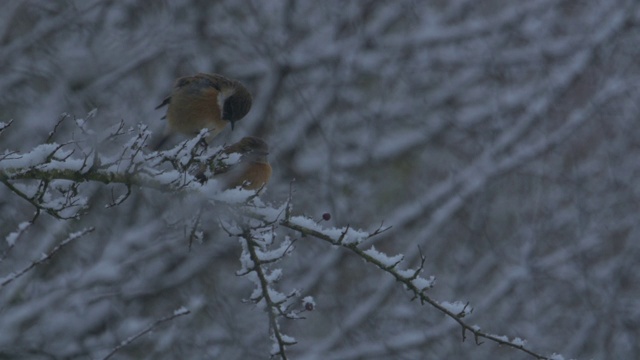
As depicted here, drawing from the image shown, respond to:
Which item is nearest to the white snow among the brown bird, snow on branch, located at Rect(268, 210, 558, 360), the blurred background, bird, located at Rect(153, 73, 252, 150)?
snow on branch, located at Rect(268, 210, 558, 360)

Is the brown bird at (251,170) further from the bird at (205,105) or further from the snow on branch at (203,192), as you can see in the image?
the snow on branch at (203,192)

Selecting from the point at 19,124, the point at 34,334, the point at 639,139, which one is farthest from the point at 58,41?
the point at 639,139

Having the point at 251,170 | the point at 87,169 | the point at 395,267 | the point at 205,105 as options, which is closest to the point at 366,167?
the point at 205,105

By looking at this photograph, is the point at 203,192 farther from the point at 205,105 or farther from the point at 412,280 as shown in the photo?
the point at 205,105

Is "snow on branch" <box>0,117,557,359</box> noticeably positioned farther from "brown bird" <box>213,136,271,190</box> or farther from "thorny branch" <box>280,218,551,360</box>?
"brown bird" <box>213,136,271,190</box>

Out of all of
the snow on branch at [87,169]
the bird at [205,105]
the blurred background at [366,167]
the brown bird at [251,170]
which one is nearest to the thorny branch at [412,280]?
the snow on branch at [87,169]

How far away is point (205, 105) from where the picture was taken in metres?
5.01

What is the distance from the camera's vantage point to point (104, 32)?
8664 mm

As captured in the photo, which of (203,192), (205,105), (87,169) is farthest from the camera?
(205,105)

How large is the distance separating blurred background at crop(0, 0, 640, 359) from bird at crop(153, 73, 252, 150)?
4.82ft

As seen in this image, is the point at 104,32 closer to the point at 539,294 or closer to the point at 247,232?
the point at 247,232

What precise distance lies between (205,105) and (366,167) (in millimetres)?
5924

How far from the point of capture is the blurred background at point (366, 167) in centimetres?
755

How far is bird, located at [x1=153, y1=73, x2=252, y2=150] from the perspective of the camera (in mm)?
4844
